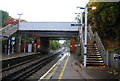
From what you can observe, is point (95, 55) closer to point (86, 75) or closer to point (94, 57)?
point (94, 57)

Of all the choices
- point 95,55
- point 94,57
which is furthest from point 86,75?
point 95,55

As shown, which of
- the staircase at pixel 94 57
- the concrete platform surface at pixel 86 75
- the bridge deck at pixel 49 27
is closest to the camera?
the concrete platform surface at pixel 86 75

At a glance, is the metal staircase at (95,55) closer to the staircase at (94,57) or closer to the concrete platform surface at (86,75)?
the staircase at (94,57)

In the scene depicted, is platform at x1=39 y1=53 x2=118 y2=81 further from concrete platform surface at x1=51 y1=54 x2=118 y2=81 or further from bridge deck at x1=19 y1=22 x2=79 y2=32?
bridge deck at x1=19 y1=22 x2=79 y2=32

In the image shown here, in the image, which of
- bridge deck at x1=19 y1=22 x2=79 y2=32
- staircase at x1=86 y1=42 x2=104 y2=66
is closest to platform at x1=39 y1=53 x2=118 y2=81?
staircase at x1=86 y1=42 x2=104 y2=66

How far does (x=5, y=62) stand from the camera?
54.9 feet

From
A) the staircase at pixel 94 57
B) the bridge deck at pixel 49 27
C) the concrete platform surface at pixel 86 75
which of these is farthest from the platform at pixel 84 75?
the bridge deck at pixel 49 27

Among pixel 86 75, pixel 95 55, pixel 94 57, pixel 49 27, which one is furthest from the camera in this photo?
pixel 49 27

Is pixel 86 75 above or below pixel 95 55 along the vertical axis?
below

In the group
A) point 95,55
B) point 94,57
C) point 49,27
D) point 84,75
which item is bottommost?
point 84,75

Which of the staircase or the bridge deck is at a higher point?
the bridge deck

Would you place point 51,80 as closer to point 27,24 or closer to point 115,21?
point 115,21

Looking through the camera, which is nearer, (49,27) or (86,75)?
(86,75)

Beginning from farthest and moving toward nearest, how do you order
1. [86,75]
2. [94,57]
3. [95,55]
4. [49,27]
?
1. [49,27]
2. [95,55]
3. [94,57]
4. [86,75]
